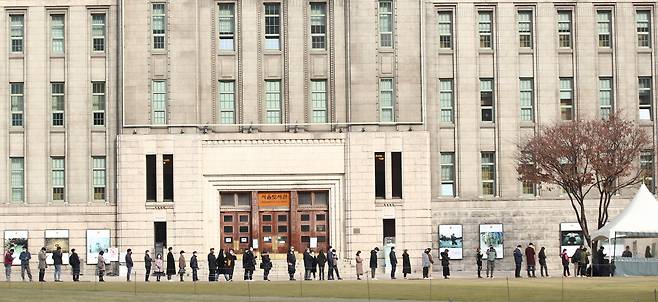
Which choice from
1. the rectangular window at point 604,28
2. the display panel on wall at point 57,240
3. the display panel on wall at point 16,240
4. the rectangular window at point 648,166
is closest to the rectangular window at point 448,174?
the rectangular window at point 648,166

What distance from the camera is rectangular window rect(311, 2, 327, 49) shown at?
97.4m

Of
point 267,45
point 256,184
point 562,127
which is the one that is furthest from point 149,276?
point 562,127

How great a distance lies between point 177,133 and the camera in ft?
315

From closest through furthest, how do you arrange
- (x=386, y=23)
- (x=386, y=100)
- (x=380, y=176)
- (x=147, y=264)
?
(x=147, y=264) → (x=380, y=176) → (x=386, y=100) → (x=386, y=23)

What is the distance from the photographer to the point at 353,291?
7069 centimetres

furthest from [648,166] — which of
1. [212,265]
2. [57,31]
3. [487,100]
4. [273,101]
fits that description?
[57,31]

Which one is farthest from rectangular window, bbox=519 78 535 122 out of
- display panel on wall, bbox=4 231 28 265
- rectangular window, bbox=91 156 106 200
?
display panel on wall, bbox=4 231 28 265

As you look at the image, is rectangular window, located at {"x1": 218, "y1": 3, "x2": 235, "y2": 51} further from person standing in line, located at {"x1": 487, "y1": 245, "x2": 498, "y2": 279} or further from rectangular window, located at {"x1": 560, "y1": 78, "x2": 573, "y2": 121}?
person standing in line, located at {"x1": 487, "y1": 245, "x2": 498, "y2": 279}

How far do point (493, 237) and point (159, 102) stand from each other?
66.1 ft

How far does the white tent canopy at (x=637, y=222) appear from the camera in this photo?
265 feet

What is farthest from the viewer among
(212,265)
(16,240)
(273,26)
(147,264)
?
(273,26)

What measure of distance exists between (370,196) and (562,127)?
11.2 metres

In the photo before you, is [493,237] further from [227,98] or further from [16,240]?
[16,240]

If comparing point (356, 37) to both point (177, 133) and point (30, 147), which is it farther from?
point (30, 147)
